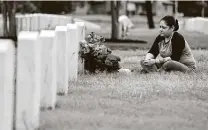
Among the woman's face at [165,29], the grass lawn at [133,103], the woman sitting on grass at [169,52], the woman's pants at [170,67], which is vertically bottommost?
the grass lawn at [133,103]

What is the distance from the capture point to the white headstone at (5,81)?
4.89m

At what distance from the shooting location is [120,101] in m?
7.46

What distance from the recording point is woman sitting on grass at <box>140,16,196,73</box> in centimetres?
1030

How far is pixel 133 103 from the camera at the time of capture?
7332 mm

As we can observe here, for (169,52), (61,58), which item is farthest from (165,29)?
(61,58)

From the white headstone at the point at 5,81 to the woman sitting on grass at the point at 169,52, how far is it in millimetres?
5483

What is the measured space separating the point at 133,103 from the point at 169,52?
350 centimetres

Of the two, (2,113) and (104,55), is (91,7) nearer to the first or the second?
(104,55)

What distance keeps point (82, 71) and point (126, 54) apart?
527 centimetres

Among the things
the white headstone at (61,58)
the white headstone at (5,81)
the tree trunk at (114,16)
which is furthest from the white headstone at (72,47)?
the tree trunk at (114,16)

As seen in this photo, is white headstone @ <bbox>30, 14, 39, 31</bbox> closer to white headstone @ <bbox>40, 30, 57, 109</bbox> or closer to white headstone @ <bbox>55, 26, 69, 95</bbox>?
white headstone @ <bbox>55, 26, 69, 95</bbox>

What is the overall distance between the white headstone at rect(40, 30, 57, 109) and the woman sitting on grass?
3813 millimetres

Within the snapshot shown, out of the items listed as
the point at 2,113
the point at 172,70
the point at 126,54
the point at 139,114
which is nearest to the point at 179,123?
the point at 139,114

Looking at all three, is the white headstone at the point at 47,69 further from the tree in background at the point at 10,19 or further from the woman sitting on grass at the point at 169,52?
the tree in background at the point at 10,19
